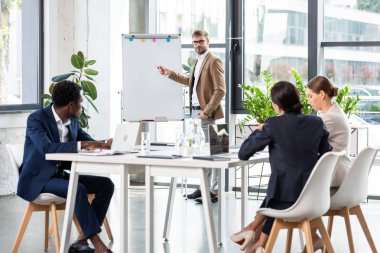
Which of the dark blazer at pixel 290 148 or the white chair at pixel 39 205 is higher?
the dark blazer at pixel 290 148

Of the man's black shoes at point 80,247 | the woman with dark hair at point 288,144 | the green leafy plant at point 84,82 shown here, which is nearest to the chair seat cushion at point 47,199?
the man's black shoes at point 80,247

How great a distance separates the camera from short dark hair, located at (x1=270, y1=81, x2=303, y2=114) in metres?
4.54

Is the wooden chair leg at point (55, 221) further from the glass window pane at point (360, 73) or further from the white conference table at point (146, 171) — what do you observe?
the glass window pane at point (360, 73)

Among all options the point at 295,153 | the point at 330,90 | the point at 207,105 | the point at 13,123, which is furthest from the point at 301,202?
the point at 13,123

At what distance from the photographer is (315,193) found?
14.2 ft

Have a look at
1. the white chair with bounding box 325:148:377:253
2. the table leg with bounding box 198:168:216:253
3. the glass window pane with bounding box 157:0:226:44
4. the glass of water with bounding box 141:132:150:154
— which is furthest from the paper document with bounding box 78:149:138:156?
the glass window pane with bounding box 157:0:226:44

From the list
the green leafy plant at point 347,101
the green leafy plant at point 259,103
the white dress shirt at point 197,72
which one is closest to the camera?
the white dress shirt at point 197,72

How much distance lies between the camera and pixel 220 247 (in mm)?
5617

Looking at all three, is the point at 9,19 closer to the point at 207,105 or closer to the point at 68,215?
the point at 207,105

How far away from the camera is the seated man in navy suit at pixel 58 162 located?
16.5 ft

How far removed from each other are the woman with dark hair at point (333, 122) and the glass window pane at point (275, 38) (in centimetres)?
358

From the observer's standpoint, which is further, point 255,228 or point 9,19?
point 9,19

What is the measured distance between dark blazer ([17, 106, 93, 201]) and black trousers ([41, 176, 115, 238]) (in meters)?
0.07

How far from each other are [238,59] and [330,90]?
13.0ft
